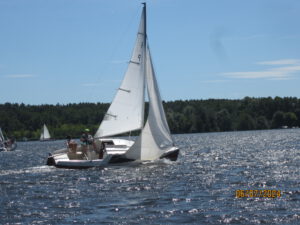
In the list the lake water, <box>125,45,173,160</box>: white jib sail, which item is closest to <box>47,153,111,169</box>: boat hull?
the lake water

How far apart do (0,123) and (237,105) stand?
2883 inches

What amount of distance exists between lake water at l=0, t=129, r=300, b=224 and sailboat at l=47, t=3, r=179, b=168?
1.01 m

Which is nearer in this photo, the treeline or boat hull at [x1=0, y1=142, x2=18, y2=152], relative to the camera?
boat hull at [x1=0, y1=142, x2=18, y2=152]

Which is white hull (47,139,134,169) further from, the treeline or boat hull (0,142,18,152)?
the treeline

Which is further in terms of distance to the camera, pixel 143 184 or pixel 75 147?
pixel 75 147

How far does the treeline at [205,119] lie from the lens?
174 meters

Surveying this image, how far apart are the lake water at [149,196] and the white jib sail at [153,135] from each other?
0.84 metres

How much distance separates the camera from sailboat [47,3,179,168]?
38062 mm

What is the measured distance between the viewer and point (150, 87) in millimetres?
39219

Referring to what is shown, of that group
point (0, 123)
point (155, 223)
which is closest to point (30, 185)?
point (155, 223)

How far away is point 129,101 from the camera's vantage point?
3978 cm

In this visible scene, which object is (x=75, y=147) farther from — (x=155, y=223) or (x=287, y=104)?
(x=287, y=104)
